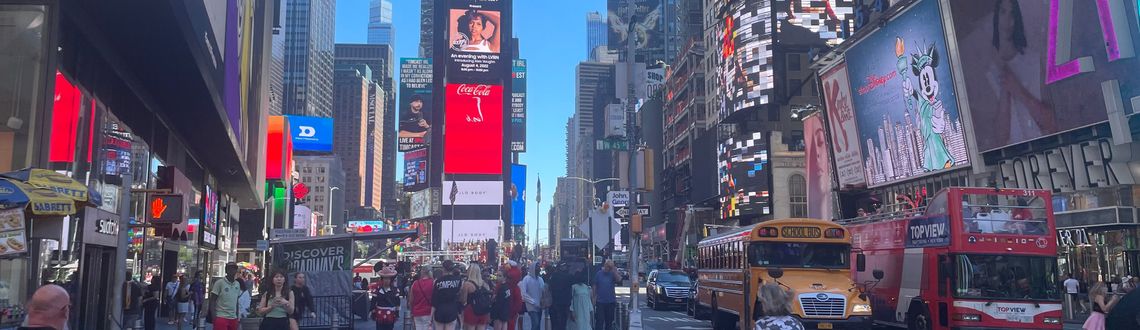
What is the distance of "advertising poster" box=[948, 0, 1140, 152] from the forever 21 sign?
3.50 ft

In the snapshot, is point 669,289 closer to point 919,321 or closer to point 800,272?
point 800,272

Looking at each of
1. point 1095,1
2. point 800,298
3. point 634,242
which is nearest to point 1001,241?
point 800,298

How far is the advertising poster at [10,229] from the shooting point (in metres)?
9.83

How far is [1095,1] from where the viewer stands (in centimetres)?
2977

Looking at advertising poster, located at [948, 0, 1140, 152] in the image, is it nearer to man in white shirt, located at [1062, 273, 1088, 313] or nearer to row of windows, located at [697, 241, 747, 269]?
man in white shirt, located at [1062, 273, 1088, 313]

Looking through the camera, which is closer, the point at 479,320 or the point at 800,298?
the point at 479,320

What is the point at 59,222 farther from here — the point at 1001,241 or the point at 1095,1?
the point at 1095,1

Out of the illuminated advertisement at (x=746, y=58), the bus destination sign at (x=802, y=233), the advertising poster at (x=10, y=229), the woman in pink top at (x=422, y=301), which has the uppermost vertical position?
the illuminated advertisement at (x=746, y=58)

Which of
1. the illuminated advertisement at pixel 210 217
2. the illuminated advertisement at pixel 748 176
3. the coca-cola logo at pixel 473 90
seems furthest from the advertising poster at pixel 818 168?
the coca-cola logo at pixel 473 90

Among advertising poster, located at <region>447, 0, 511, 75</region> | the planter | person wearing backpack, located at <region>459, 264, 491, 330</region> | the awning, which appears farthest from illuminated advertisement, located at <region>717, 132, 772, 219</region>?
advertising poster, located at <region>447, 0, 511, 75</region>

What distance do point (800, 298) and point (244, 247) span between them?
55.4m

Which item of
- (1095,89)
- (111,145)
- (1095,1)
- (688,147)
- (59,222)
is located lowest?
(59,222)

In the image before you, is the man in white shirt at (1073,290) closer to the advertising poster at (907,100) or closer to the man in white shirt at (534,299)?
the advertising poster at (907,100)

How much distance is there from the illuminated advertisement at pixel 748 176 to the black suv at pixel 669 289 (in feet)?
168
